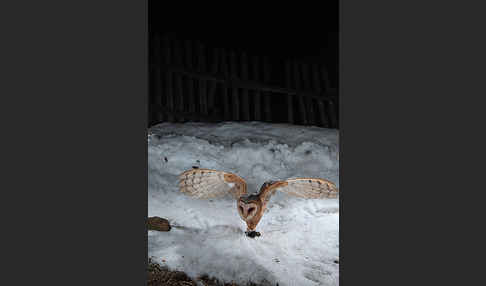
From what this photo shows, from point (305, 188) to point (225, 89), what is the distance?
2.32ft

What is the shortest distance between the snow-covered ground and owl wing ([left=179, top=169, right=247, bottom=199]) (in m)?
0.04

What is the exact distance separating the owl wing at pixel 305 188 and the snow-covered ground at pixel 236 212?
8 centimetres

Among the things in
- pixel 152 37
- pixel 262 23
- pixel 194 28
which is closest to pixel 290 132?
pixel 262 23

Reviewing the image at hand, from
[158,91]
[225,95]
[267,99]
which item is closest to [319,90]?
[267,99]

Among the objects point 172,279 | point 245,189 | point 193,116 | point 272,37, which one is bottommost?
point 172,279

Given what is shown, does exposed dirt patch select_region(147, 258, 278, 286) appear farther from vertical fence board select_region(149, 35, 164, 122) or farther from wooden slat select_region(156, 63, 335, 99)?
wooden slat select_region(156, 63, 335, 99)

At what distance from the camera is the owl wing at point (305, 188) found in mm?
1751

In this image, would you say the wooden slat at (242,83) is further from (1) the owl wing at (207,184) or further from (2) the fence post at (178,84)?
(1) the owl wing at (207,184)

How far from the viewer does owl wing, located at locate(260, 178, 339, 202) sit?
175 centimetres

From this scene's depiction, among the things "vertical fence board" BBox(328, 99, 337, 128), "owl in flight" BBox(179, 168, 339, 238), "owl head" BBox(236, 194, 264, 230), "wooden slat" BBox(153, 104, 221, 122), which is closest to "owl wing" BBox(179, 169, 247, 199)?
"owl in flight" BBox(179, 168, 339, 238)

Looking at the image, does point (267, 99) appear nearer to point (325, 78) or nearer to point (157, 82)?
point (325, 78)

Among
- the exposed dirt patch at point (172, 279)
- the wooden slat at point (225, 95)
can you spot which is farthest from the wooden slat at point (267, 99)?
the exposed dirt patch at point (172, 279)

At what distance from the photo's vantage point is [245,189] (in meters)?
1.82
